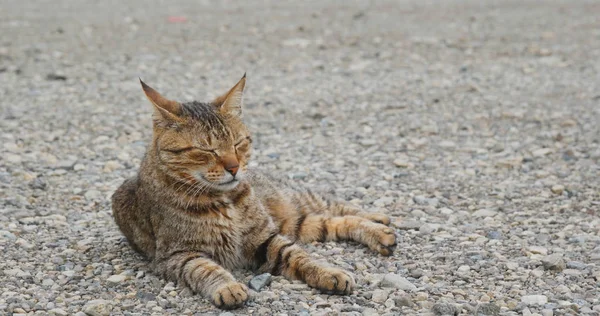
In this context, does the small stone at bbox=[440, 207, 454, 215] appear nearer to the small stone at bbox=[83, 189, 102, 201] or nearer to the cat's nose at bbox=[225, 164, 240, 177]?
the cat's nose at bbox=[225, 164, 240, 177]

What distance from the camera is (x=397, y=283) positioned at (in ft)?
18.8

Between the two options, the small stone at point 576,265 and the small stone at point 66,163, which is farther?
the small stone at point 66,163

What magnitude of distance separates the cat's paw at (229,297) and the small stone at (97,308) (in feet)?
2.29

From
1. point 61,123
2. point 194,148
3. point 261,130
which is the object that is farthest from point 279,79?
point 194,148

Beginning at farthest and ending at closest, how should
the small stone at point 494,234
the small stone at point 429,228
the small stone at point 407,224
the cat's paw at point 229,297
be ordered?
the small stone at point 407,224
the small stone at point 429,228
the small stone at point 494,234
the cat's paw at point 229,297

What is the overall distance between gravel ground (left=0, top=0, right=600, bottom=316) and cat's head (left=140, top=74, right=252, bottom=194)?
797mm

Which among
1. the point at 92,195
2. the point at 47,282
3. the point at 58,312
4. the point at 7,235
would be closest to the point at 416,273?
the point at 58,312

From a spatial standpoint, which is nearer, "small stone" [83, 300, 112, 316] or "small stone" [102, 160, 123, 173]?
"small stone" [83, 300, 112, 316]

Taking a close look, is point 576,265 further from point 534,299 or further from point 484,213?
point 484,213

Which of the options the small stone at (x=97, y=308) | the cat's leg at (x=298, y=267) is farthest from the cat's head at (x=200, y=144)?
the small stone at (x=97, y=308)

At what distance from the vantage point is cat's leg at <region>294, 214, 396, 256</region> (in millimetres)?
6449

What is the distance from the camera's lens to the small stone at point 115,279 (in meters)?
5.95

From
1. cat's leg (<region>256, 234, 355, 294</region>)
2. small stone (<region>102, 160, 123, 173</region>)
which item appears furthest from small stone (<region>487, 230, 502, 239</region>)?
small stone (<region>102, 160, 123, 173</region>)

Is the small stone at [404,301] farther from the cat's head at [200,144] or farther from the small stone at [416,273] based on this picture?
the cat's head at [200,144]
